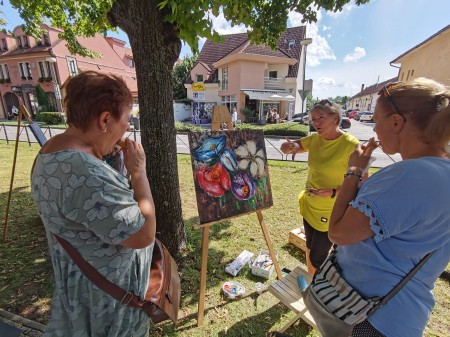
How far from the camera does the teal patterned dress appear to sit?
95 centimetres

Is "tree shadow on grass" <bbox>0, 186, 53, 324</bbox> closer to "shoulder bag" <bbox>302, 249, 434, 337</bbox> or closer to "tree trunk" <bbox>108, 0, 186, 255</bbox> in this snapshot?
"tree trunk" <bbox>108, 0, 186, 255</bbox>

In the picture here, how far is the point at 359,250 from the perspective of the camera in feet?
3.78

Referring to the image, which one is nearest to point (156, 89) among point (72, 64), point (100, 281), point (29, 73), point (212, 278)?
point (100, 281)

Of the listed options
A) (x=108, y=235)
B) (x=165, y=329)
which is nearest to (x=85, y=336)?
(x=108, y=235)

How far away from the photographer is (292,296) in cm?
211

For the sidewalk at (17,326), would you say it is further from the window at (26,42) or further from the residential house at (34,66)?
the window at (26,42)

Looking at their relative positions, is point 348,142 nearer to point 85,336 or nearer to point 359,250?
point 359,250

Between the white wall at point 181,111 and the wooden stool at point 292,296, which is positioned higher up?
the white wall at point 181,111

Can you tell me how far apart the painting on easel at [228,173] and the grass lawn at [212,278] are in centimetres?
102

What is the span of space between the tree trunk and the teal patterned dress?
1.48 m

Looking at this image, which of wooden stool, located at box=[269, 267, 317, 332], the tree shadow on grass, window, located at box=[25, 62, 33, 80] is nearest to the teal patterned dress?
wooden stool, located at box=[269, 267, 317, 332]

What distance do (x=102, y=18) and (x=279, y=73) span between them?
74.1 feet

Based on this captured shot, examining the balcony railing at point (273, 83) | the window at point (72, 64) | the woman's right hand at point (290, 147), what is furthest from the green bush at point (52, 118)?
the woman's right hand at point (290, 147)

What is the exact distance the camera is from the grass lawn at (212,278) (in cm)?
226
